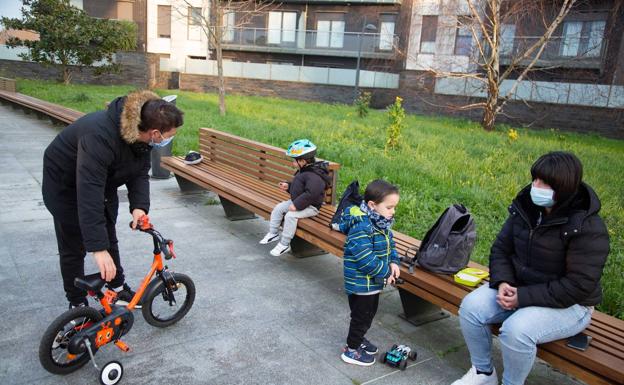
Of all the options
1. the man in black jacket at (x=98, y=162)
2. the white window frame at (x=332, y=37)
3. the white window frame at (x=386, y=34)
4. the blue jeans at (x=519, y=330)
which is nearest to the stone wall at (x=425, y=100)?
the white window frame at (x=386, y=34)

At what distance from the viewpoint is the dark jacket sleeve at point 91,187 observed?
2848 millimetres

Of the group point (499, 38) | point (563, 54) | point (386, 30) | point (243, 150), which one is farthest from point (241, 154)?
point (386, 30)

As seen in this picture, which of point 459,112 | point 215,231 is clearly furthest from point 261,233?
point 459,112

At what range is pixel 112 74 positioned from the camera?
28.5m

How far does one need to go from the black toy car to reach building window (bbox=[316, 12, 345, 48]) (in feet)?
91.2

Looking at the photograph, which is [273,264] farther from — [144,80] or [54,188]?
[144,80]

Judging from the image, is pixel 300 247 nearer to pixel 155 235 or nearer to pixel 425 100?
pixel 155 235

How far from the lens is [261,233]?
5918 mm

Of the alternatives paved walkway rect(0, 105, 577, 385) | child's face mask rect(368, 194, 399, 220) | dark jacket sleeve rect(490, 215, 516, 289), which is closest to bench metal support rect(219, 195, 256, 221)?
paved walkway rect(0, 105, 577, 385)

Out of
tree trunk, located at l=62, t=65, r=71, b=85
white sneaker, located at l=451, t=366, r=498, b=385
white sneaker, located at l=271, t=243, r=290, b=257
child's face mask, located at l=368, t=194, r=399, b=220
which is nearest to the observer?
white sneaker, located at l=451, t=366, r=498, b=385

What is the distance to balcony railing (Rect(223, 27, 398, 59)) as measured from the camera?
28.8 metres

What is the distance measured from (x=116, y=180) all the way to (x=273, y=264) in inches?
84.5

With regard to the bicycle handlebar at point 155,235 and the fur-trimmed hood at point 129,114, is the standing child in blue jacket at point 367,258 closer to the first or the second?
the bicycle handlebar at point 155,235

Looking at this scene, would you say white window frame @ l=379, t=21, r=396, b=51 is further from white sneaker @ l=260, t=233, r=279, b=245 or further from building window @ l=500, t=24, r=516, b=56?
white sneaker @ l=260, t=233, r=279, b=245
